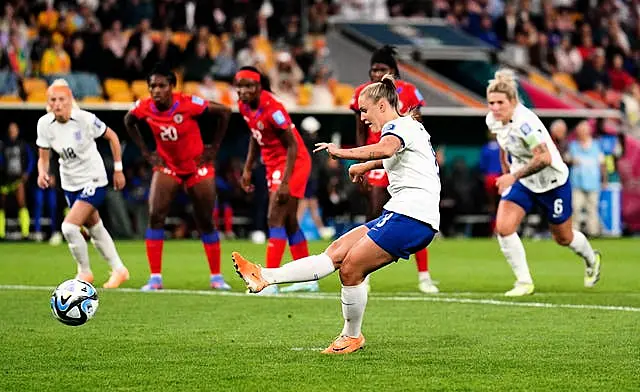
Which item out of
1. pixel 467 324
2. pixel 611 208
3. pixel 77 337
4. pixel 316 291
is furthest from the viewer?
pixel 611 208

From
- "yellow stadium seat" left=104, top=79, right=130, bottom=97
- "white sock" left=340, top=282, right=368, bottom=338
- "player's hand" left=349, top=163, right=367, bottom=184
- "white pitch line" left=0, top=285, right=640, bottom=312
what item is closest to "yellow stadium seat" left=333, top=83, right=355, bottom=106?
"yellow stadium seat" left=104, top=79, right=130, bottom=97

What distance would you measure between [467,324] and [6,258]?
10841 mm

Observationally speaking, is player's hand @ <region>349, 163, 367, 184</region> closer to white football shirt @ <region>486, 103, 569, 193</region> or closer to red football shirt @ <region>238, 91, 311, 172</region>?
white football shirt @ <region>486, 103, 569, 193</region>

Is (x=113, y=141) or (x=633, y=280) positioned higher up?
(x=113, y=141)

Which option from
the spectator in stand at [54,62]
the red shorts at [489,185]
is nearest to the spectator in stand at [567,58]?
the red shorts at [489,185]

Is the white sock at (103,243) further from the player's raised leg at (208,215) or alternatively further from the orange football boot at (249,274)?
the orange football boot at (249,274)

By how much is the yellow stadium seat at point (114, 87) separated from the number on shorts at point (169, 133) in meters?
12.5

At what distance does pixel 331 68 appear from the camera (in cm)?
3125

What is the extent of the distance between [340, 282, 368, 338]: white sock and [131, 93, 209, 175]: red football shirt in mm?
5843

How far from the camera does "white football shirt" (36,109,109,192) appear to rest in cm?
1465

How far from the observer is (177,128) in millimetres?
14617

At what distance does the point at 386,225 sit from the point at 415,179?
1.24ft

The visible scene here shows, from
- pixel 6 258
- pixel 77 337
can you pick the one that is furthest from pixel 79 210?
pixel 6 258

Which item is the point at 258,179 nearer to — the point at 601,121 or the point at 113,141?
the point at 601,121
